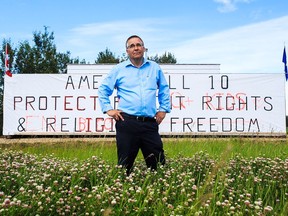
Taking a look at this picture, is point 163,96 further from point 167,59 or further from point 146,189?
point 167,59

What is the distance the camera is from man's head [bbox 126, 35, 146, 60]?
569 centimetres

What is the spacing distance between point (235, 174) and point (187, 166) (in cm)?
76

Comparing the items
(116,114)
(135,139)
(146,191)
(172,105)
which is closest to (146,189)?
(146,191)

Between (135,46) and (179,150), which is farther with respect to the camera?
(179,150)

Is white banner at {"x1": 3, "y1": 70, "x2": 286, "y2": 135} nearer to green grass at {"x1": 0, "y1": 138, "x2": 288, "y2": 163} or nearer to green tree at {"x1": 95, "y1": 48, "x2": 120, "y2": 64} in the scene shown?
green grass at {"x1": 0, "y1": 138, "x2": 288, "y2": 163}

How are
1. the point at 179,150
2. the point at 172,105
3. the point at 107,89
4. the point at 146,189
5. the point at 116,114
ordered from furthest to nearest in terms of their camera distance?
1. the point at 172,105
2. the point at 179,150
3. the point at 107,89
4. the point at 116,114
5. the point at 146,189

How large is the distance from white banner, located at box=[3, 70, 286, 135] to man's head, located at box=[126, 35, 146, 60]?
9.19 meters

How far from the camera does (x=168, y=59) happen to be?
5441cm

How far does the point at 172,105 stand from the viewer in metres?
15.0

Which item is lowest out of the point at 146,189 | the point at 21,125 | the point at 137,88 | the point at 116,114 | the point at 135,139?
the point at 146,189

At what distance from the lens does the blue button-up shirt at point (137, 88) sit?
5.70m

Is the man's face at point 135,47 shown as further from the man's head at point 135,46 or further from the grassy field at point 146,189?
the grassy field at point 146,189

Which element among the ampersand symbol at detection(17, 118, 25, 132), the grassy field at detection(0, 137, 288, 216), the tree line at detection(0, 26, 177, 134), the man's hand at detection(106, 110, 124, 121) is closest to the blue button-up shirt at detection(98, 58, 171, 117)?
the man's hand at detection(106, 110, 124, 121)

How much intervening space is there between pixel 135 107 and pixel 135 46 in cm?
83
